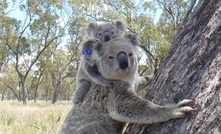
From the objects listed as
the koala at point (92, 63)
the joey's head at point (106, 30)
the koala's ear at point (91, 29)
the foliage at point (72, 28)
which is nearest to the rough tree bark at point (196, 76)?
the koala at point (92, 63)

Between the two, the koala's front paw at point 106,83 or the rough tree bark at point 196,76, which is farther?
the koala's front paw at point 106,83

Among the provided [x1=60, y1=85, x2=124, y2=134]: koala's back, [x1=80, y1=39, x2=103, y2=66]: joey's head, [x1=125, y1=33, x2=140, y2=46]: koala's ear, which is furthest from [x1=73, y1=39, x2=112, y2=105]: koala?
[x1=125, y1=33, x2=140, y2=46]: koala's ear

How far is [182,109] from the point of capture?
81.6 inches

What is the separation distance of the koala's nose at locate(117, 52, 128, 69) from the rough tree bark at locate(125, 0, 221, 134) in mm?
369

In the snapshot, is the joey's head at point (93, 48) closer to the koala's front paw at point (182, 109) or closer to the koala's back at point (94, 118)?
the koala's back at point (94, 118)

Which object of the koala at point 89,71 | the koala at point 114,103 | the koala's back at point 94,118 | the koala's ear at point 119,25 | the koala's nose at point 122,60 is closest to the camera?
the koala at point 114,103

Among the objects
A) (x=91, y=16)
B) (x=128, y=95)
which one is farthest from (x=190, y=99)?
(x=91, y=16)

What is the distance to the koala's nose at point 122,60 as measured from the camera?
2.99m

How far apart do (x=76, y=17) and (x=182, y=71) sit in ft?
130

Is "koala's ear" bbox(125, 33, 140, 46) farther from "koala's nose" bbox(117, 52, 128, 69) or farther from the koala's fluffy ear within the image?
"koala's nose" bbox(117, 52, 128, 69)

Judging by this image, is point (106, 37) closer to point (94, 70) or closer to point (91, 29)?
point (91, 29)

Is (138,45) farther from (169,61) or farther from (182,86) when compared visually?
(182,86)

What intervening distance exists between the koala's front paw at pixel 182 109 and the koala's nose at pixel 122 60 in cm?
87

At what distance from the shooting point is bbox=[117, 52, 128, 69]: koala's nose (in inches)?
118
